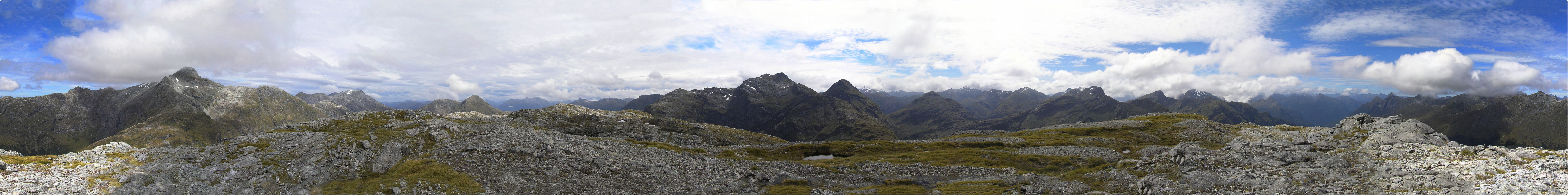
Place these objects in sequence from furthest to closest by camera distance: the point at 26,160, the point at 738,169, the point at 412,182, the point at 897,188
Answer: the point at 738,169
the point at 897,188
the point at 412,182
the point at 26,160

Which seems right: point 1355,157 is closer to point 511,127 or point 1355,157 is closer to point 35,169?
point 35,169

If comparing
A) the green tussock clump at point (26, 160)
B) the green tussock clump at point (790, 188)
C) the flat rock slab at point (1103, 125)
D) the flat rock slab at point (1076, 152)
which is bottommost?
the green tussock clump at point (790, 188)

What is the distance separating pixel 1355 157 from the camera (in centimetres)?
3669

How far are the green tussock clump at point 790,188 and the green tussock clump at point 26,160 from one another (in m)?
47.9

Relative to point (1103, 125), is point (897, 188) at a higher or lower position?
lower

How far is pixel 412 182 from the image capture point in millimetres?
37562

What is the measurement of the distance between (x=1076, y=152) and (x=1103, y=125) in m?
74.7

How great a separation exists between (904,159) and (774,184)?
76.5 ft

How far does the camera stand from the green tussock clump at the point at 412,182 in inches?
1428

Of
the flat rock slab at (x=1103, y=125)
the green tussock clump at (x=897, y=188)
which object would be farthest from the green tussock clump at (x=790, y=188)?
the flat rock slab at (x=1103, y=125)

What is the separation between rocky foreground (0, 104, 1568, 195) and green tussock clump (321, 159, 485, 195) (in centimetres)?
17

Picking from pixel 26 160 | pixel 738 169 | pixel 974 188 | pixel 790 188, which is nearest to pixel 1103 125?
pixel 974 188

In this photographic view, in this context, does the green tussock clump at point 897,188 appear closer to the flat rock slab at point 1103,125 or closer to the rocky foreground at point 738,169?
the rocky foreground at point 738,169

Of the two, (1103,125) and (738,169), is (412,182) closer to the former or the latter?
(738,169)
